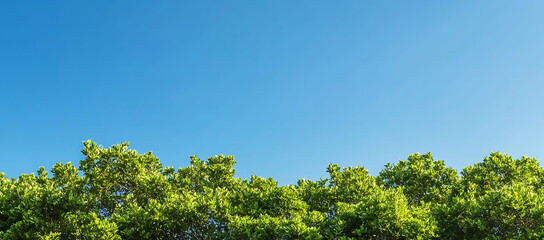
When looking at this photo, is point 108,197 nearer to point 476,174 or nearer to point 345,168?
point 345,168

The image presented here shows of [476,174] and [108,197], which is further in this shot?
[476,174]

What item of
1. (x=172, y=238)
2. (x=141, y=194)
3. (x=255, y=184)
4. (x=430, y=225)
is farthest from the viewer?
(x=255, y=184)

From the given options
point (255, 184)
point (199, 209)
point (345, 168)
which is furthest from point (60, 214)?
point (345, 168)

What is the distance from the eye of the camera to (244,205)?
1859 cm

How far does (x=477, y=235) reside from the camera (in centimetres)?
1662

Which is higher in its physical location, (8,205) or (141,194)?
(141,194)

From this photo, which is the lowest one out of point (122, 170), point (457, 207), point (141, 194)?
point (457, 207)

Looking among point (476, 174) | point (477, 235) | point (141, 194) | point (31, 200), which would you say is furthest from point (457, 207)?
point (31, 200)

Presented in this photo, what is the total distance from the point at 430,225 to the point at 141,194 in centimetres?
1312

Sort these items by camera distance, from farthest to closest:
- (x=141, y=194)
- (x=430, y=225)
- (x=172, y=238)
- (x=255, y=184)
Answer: (x=255, y=184) → (x=141, y=194) → (x=172, y=238) → (x=430, y=225)

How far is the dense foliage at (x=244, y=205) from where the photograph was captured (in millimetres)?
15727

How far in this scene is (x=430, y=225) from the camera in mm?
15898

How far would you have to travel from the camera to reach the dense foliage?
15727mm

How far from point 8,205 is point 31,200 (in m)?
0.96
